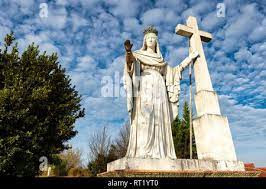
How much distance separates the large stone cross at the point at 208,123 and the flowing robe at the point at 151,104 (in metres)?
1.03

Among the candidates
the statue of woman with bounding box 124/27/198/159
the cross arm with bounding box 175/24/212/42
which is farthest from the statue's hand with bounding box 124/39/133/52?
the cross arm with bounding box 175/24/212/42

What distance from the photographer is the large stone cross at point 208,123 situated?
886 centimetres

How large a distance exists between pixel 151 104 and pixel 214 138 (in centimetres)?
228

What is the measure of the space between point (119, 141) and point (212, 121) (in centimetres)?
2772

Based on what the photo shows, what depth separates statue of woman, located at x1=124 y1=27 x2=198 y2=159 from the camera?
7.99 m

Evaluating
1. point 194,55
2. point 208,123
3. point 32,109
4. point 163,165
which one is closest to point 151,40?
point 194,55

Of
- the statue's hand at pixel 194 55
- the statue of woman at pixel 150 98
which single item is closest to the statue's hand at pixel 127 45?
the statue of woman at pixel 150 98

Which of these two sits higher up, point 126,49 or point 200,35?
point 200,35

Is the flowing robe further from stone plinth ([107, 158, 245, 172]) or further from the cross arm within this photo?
the cross arm

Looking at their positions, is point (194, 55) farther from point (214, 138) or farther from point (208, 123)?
point (214, 138)

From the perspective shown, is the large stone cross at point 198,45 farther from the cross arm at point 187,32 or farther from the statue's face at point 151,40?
the statue's face at point 151,40

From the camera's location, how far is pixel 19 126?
17.8m

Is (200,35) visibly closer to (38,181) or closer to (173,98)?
(173,98)

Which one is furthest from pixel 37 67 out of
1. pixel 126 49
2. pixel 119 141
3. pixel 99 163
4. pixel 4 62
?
pixel 119 141
